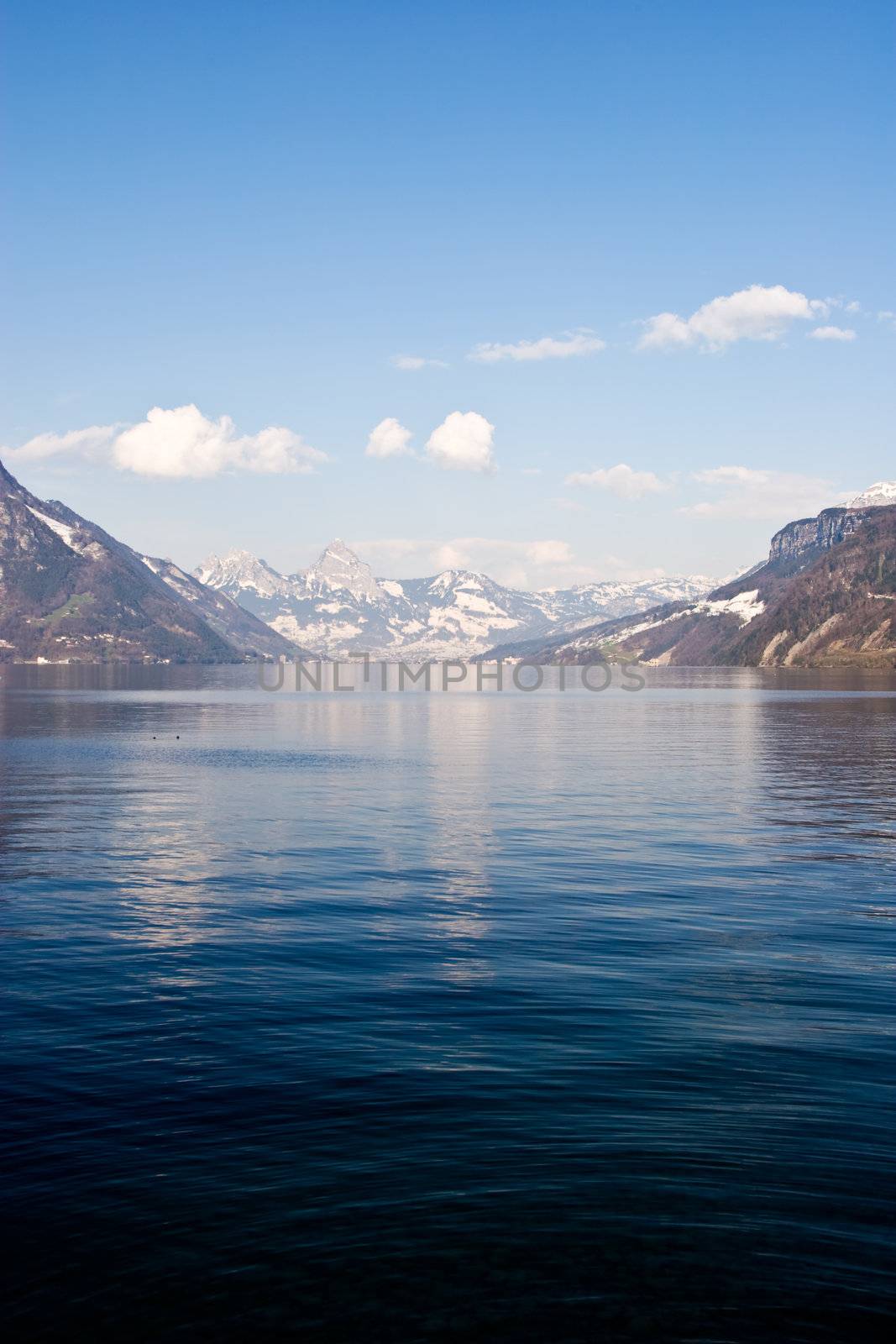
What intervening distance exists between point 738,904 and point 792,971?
9212mm

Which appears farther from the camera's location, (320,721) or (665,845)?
(320,721)

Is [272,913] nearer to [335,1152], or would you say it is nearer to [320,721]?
[335,1152]

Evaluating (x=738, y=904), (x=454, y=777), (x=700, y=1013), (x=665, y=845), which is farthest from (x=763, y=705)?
(x=700, y=1013)

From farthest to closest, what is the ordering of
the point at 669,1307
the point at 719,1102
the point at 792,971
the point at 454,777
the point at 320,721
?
the point at 320,721
the point at 454,777
the point at 792,971
the point at 719,1102
the point at 669,1307

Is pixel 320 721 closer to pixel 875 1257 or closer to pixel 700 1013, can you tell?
pixel 700 1013

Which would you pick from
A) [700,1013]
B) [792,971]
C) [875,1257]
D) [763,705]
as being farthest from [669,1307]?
[763,705]

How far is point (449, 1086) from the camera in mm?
22453

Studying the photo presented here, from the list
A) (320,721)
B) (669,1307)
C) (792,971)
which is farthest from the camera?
(320,721)

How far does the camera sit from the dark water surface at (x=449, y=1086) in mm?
15359

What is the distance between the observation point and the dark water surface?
15.4 metres

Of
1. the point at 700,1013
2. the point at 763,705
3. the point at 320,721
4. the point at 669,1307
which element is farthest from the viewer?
the point at 763,705

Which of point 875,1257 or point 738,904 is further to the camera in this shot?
point 738,904

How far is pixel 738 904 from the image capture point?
135 feet

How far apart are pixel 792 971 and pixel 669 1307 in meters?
18.5
